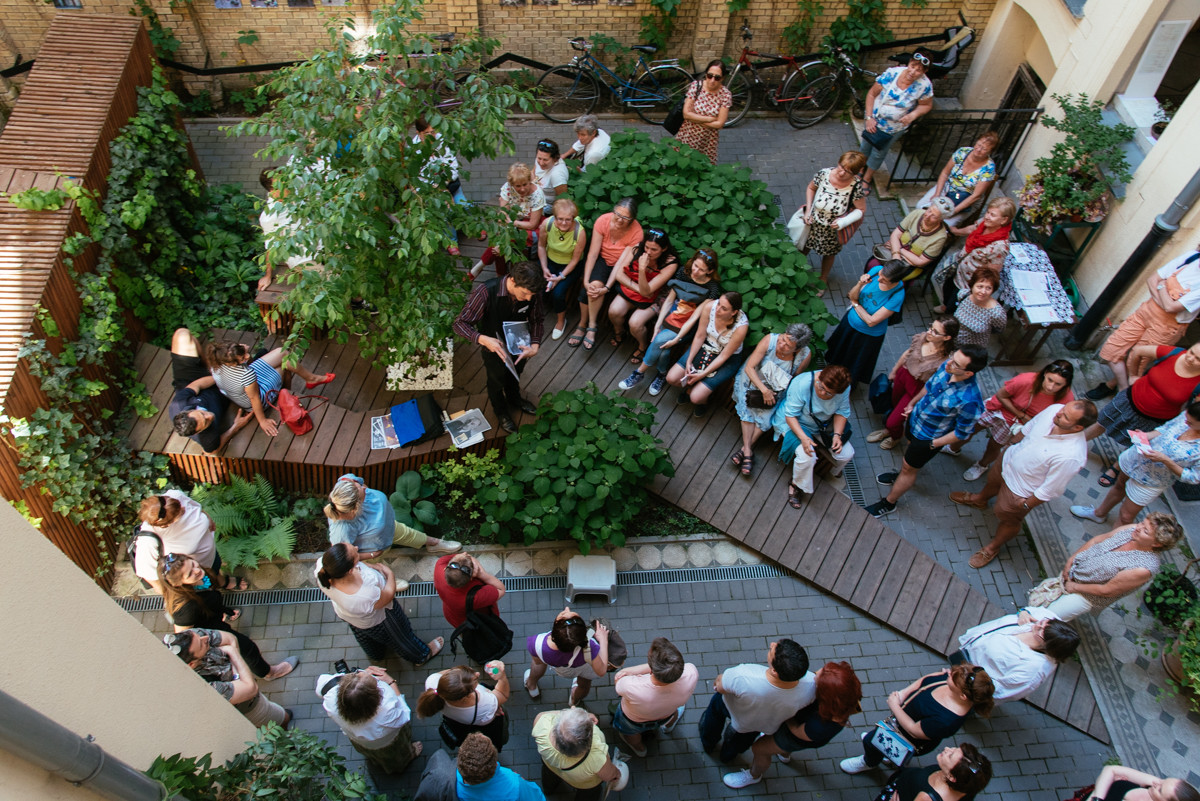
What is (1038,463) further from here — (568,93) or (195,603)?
(568,93)

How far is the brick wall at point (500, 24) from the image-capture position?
10141mm

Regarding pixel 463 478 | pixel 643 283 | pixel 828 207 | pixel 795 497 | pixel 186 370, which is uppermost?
pixel 828 207

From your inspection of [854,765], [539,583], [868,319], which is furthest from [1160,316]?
[539,583]

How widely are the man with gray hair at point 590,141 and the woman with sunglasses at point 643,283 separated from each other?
1274mm

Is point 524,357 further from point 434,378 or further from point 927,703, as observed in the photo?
point 927,703

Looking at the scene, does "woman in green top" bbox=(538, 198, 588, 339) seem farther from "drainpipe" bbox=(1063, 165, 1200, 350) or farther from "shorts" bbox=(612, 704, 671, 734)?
"drainpipe" bbox=(1063, 165, 1200, 350)

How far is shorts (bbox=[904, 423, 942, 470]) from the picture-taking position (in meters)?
6.70

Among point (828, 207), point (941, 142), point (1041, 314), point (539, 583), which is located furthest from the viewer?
point (941, 142)

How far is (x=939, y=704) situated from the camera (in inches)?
194

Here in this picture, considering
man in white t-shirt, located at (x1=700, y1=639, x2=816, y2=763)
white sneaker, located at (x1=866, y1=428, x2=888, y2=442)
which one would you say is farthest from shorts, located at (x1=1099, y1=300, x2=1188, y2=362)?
man in white t-shirt, located at (x1=700, y1=639, x2=816, y2=763)

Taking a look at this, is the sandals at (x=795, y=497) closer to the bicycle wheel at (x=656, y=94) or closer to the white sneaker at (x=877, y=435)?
the white sneaker at (x=877, y=435)

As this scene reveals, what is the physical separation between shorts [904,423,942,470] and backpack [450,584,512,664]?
12.4 ft

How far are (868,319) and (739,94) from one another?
5086 mm

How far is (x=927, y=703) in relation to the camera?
4.99m
